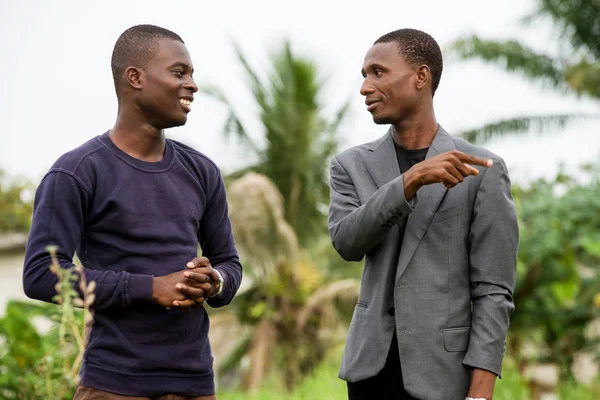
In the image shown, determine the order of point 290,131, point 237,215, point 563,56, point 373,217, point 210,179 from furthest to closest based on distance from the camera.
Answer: point 563,56 → point 290,131 → point 237,215 → point 210,179 → point 373,217

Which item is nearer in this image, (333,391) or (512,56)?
(333,391)

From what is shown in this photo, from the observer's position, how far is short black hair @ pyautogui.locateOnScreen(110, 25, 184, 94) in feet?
10.5

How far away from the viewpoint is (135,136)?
3.20 metres

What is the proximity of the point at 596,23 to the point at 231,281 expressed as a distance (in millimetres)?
14555

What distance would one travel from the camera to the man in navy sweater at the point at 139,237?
2.96 metres

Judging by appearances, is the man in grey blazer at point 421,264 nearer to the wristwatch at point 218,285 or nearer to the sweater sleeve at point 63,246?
the wristwatch at point 218,285

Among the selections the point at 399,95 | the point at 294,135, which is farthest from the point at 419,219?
the point at 294,135

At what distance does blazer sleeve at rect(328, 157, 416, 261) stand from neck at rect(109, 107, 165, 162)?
2.28 ft

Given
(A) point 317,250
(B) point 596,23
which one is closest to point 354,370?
(A) point 317,250

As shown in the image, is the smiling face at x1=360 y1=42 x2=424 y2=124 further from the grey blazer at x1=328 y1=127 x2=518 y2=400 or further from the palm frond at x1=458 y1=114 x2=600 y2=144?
the palm frond at x1=458 y1=114 x2=600 y2=144

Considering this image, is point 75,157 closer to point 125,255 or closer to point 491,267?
point 125,255

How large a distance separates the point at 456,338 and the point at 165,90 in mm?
1315

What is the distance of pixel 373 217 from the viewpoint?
3.09m

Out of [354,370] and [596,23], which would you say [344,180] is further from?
[596,23]
